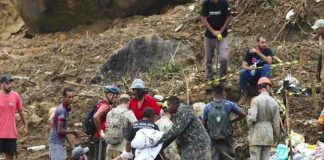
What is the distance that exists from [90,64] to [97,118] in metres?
6.51

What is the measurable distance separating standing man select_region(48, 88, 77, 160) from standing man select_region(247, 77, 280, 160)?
262 centimetres

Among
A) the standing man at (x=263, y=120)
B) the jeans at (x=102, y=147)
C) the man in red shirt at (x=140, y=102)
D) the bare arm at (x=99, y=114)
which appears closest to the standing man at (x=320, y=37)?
the standing man at (x=263, y=120)

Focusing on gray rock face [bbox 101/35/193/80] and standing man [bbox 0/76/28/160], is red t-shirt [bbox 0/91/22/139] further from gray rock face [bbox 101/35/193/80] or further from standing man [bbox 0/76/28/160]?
gray rock face [bbox 101/35/193/80]

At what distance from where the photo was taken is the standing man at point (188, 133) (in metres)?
9.59

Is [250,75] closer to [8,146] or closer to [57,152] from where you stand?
[57,152]

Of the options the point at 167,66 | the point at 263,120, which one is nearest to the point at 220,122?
the point at 263,120

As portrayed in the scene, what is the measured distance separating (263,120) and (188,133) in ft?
5.08

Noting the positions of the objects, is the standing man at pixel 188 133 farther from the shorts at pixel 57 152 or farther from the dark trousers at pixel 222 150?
the shorts at pixel 57 152

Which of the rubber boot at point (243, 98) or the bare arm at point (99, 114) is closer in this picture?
the bare arm at point (99, 114)

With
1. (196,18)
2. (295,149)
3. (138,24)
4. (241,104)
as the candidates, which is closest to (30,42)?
(138,24)

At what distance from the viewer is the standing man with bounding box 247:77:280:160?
35.2 feet

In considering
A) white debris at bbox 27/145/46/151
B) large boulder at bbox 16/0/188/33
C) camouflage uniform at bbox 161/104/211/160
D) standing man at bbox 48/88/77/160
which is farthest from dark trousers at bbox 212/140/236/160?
large boulder at bbox 16/0/188/33

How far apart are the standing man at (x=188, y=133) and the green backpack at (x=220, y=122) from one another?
2.53ft

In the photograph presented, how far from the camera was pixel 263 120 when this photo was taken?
10.8 meters
